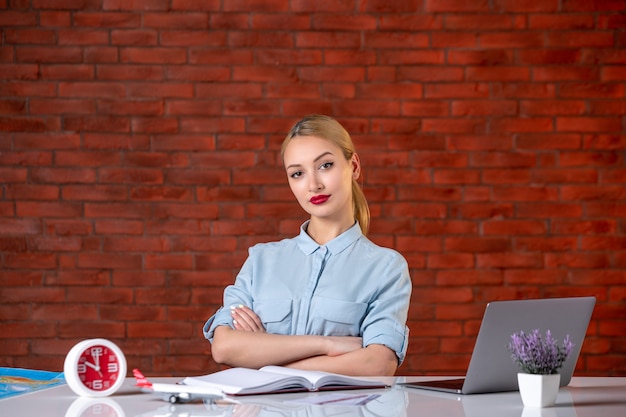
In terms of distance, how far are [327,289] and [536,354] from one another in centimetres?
97

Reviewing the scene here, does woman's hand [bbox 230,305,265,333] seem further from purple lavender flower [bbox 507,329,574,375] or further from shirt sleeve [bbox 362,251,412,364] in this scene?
purple lavender flower [bbox 507,329,574,375]

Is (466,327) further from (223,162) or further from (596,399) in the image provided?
(596,399)

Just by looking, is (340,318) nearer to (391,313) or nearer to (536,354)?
(391,313)

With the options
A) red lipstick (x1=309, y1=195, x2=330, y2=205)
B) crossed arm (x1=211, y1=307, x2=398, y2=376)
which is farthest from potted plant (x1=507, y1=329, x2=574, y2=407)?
red lipstick (x1=309, y1=195, x2=330, y2=205)

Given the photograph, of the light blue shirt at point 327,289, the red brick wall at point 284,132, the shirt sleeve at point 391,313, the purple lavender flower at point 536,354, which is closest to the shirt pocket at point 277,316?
the light blue shirt at point 327,289

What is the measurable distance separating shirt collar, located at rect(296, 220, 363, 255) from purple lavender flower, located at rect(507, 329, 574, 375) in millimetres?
985

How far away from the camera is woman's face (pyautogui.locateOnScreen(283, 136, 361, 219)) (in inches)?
94.6

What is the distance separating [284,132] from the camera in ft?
11.9

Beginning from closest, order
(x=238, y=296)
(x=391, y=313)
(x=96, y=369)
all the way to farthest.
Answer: (x=96, y=369) < (x=391, y=313) < (x=238, y=296)

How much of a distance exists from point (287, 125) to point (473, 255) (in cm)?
95

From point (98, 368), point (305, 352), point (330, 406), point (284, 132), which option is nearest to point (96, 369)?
point (98, 368)

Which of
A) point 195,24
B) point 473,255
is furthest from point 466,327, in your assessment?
point 195,24

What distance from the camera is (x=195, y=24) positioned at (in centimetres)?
363

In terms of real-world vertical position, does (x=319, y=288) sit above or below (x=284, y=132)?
below
